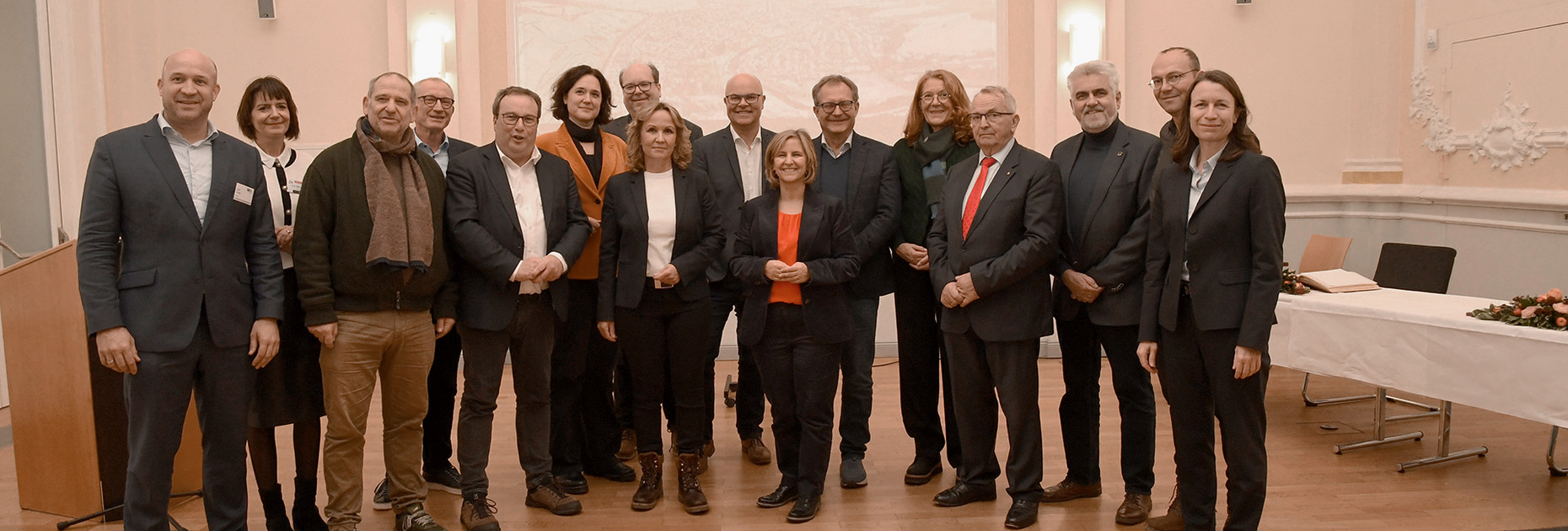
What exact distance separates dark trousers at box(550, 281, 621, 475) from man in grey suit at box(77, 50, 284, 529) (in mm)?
1092

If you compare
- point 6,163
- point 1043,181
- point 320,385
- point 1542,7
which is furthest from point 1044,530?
point 6,163

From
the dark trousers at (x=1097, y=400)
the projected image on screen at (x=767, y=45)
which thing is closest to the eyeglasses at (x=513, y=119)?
the dark trousers at (x=1097, y=400)

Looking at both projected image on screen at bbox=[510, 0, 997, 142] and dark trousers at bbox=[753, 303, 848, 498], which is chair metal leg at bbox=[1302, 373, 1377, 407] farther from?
dark trousers at bbox=[753, 303, 848, 498]

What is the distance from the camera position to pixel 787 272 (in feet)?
11.7

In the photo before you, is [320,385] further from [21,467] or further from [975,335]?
[975,335]

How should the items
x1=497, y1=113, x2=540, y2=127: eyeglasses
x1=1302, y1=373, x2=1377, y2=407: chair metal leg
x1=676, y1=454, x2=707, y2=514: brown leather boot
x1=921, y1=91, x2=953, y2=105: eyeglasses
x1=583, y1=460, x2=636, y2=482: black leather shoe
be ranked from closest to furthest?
1. x1=497, y1=113, x2=540, y2=127: eyeglasses
2. x1=676, y1=454, x2=707, y2=514: brown leather boot
3. x1=921, y1=91, x2=953, y2=105: eyeglasses
4. x1=583, y1=460, x2=636, y2=482: black leather shoe
5. x1=1302, y1=373, x2=1377, y2=407: chair metal leg

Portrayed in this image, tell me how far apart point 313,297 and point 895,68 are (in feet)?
15.2

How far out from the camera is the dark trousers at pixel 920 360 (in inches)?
162

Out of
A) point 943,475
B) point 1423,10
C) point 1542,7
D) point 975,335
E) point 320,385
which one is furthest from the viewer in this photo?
point 1423,10

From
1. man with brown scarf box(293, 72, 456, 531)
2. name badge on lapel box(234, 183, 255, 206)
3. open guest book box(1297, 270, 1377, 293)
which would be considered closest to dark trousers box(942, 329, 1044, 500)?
man with brown scarf box(293, 72, 456, 531)

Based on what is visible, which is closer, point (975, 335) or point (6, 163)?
point (975, 335)

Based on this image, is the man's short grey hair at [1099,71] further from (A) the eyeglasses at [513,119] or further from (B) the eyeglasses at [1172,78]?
(A) the eyeglasses at [513,119]

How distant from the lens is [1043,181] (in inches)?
139

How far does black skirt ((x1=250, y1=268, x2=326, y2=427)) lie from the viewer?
3.30 m
